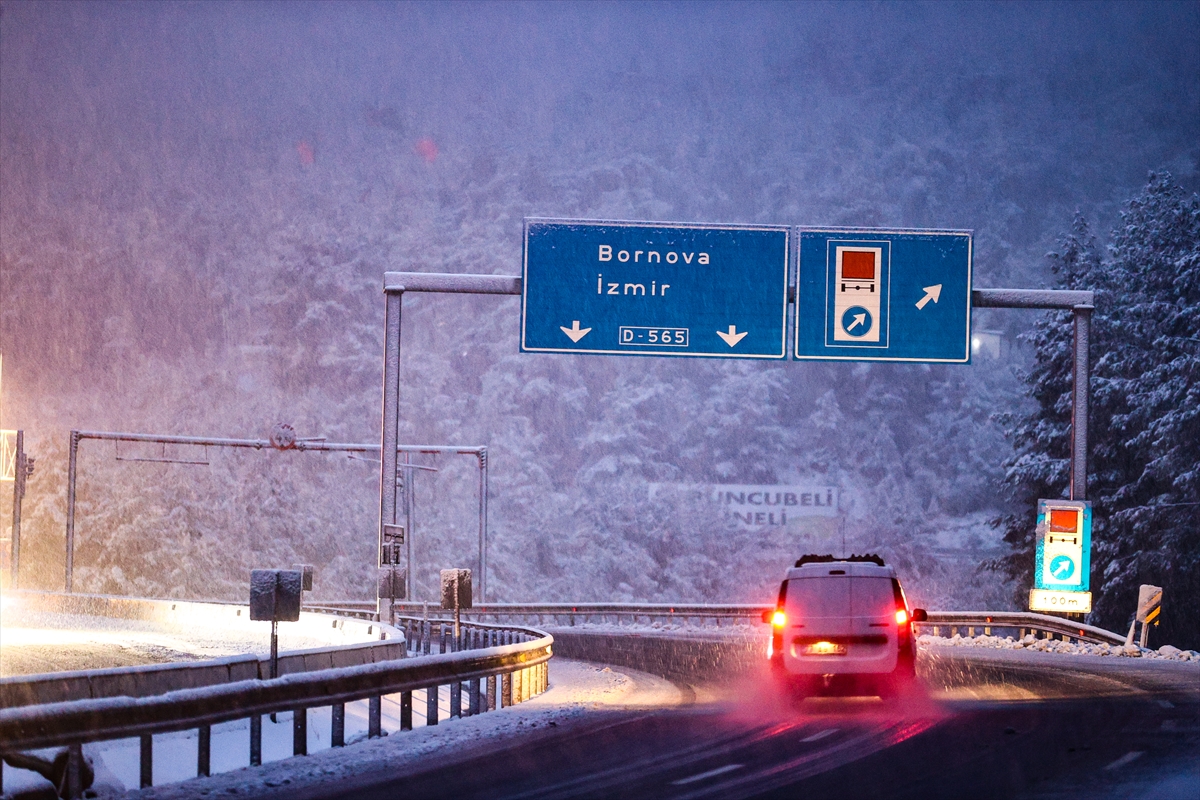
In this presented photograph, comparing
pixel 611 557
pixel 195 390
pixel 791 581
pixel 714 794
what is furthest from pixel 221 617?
pixel 195 390

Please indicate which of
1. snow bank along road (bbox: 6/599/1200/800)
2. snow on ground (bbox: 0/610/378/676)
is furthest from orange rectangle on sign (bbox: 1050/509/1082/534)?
snow on ground (bbox: 0/610/378/676)

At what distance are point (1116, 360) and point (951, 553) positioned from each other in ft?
335

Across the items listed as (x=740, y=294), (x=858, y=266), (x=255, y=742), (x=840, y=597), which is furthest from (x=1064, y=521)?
(x=255, y=742)

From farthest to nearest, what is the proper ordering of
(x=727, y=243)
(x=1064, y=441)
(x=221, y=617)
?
(x=1064, y=441), (x=221, y=617), (x=727, y=243)

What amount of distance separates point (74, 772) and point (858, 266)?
Result: 23.5 metres

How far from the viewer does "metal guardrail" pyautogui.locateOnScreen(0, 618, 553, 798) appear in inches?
442

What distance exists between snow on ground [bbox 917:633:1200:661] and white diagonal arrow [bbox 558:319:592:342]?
12022mm

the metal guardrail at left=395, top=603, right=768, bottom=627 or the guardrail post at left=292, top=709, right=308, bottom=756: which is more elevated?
the guardrail post at left=292, top=709, right=308, bottom=756

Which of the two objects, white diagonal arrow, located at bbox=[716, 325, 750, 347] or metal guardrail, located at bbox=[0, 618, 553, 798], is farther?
white diagonal arrow, located at bbox=[716, 325, 750, 347]

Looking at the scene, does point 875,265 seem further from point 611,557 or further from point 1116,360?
point 611,557

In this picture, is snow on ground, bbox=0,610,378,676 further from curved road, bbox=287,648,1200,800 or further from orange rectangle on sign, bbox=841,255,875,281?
curved road, bbox=287,648,1200,800

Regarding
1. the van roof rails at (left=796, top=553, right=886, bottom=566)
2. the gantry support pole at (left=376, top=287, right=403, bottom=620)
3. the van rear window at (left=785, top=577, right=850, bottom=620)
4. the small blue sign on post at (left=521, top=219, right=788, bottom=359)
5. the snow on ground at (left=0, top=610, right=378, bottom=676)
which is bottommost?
the snow on ground at (left=0, top=610, right=378, bottom=676)

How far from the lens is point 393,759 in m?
14.5

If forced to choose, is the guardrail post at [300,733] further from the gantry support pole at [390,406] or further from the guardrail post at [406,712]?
the gantry support pole at [390,406]
